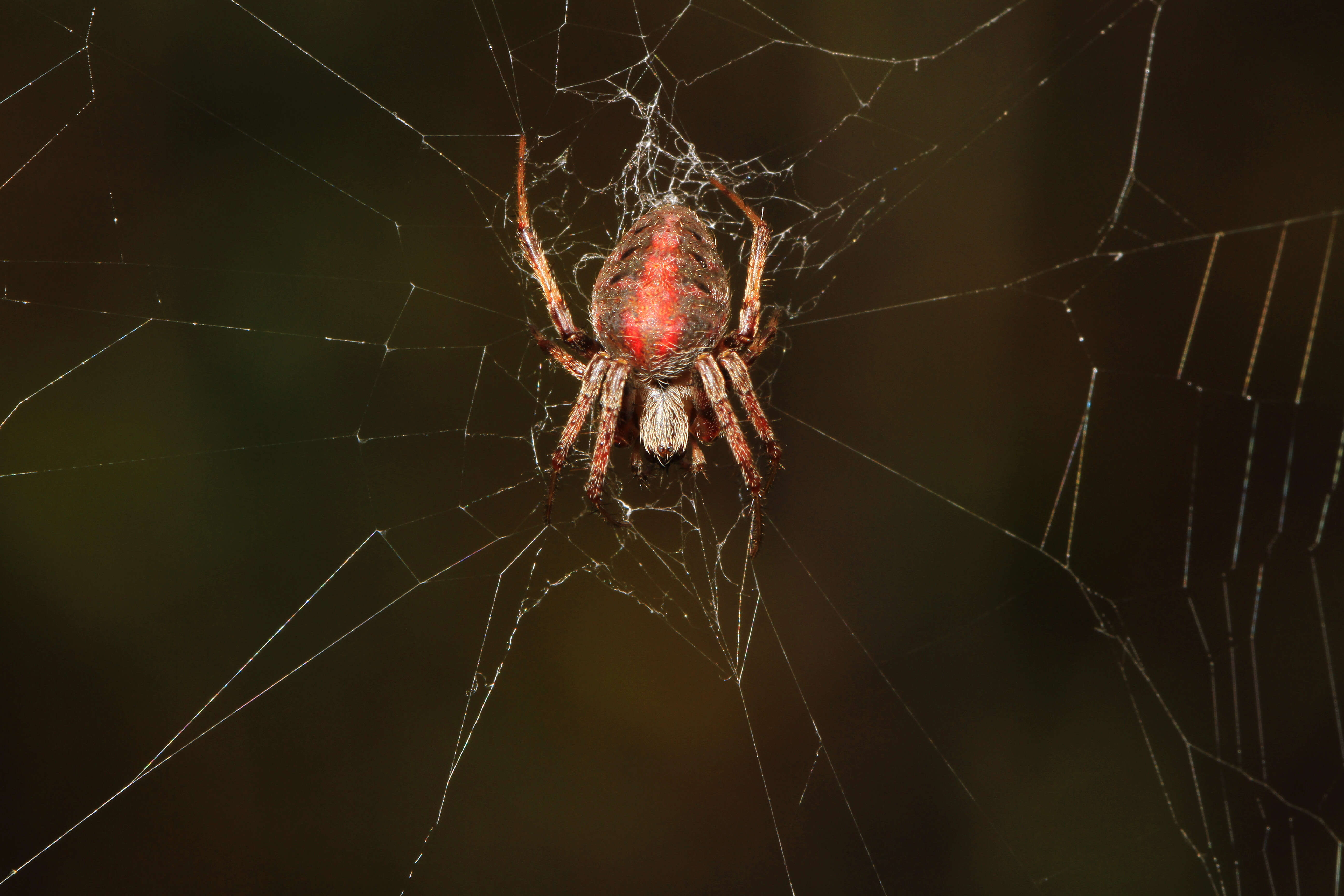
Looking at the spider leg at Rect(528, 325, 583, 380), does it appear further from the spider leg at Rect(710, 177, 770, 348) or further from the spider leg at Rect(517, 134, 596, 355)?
the spider leg at Rect(710, 177, 770, 348)

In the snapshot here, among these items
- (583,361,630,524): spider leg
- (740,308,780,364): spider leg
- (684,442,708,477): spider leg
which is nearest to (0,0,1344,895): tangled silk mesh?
(740,308,780,364): spider leg

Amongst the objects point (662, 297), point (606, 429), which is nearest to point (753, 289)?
point (662, 297)

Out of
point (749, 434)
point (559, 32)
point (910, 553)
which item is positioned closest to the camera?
point (559, 32)

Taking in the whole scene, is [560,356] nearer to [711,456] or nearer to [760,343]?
[760,343]

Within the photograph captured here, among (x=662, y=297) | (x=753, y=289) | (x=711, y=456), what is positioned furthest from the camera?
(x=711, y=456)

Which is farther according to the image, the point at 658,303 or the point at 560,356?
the point at 560,356

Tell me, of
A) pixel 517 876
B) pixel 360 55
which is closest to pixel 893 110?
pixel 360 55

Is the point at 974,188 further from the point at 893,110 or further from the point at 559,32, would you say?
the point at 559,32

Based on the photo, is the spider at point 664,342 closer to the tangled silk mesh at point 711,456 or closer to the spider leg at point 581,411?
the spider leg at point 581,411
